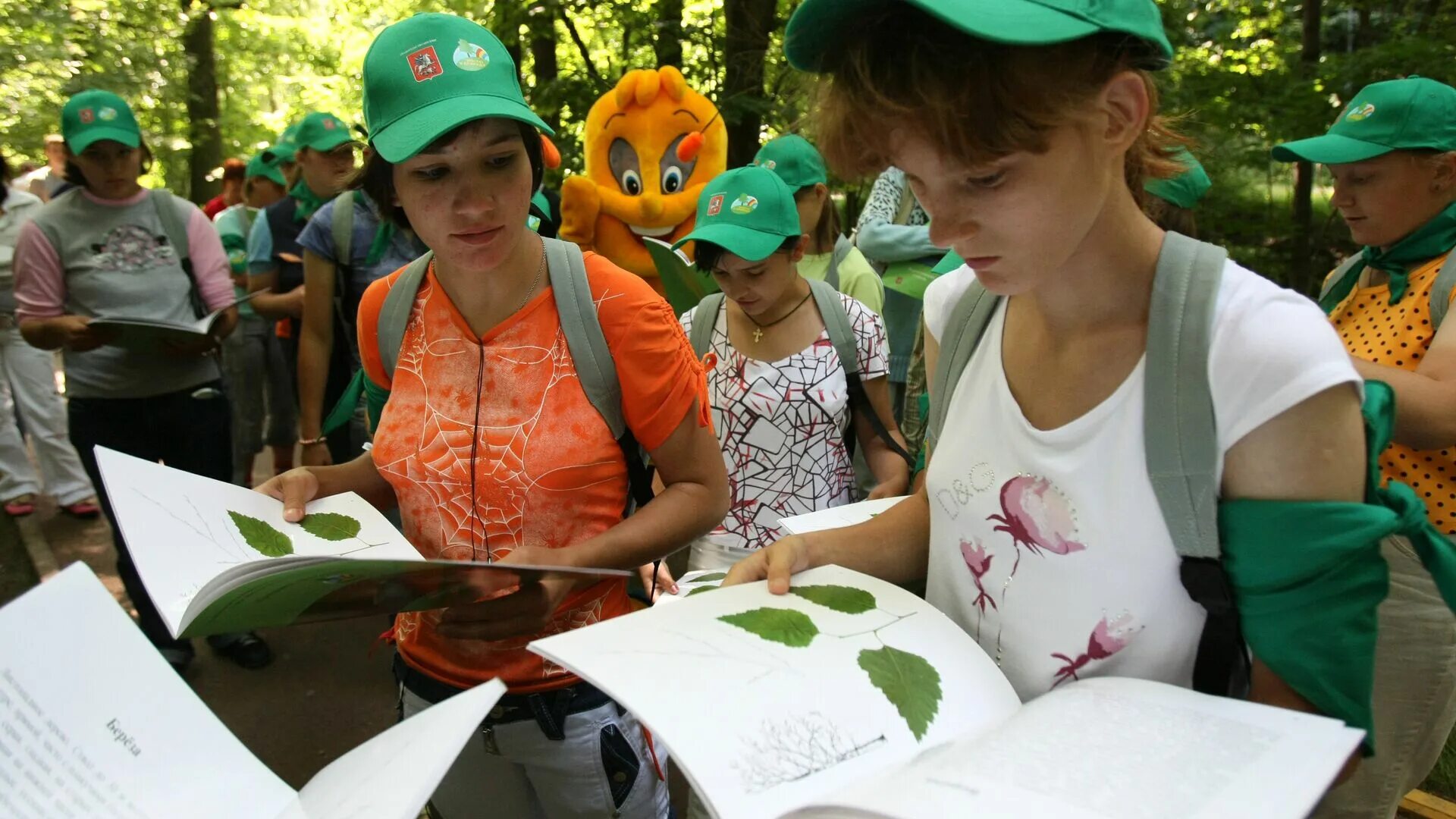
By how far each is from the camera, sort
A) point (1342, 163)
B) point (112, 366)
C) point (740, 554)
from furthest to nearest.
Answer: point (112, 366), point (740, 554), point (1342, 163)

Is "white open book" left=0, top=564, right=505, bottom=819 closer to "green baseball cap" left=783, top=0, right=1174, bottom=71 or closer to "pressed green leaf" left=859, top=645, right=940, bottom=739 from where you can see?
"pressed green leaf" left=859, top=645, right=940, bottom=739

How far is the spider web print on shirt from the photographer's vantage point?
2996mm

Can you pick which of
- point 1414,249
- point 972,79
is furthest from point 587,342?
point 1414,249

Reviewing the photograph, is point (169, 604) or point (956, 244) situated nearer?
point (956, 244)

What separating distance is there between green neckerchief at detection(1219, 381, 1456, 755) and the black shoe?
13.9ft

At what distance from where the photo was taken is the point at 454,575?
1.43 m

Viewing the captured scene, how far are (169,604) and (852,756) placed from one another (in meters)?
0.96

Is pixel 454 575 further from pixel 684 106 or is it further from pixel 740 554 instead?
pixel 684 106

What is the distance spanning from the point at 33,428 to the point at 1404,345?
7.10 m

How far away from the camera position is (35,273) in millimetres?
3771

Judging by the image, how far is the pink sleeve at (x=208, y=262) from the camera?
412 centimetres

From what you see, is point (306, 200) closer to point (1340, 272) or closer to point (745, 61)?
point (745, 61)

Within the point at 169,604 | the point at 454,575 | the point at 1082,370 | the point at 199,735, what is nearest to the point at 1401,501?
the point at 1082,370

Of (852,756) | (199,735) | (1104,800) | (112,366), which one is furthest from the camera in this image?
(112,366)
